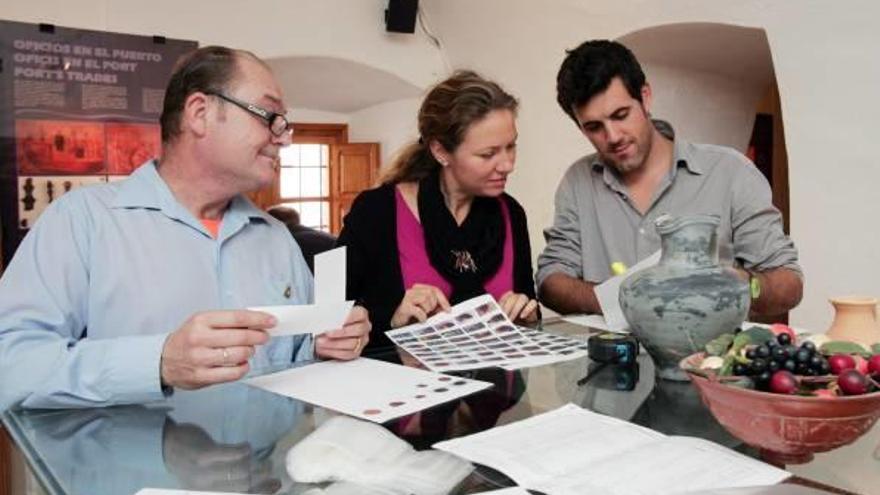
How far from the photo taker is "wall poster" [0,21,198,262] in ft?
11.6

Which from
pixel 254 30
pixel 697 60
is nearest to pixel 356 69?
pixel 254 30

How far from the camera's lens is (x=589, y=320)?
185cm

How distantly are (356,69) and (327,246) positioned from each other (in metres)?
2.25

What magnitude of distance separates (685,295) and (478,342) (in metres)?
0.51

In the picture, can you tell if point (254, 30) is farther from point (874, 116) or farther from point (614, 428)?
point (614, 428)

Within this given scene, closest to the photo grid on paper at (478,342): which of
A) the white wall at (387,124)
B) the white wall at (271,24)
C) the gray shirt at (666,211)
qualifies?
the gray shirt at (666,211)

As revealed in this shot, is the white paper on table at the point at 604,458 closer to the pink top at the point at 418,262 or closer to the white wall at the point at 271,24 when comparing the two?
the pink top at the point at 418,262

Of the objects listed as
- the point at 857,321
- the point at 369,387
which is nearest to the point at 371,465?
the point at 369,387

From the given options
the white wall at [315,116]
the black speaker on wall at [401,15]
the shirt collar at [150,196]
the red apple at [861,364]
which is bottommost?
the red apple at [861,364]

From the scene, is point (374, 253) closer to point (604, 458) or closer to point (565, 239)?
point (565, 239)

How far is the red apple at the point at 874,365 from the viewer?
844mm

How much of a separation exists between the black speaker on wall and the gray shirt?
286cm

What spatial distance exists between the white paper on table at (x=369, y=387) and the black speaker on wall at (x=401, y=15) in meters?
3.80

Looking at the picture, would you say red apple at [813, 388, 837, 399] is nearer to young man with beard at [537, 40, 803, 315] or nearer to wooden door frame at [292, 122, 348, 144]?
young man with beard at [537, 40, 803, 315]
